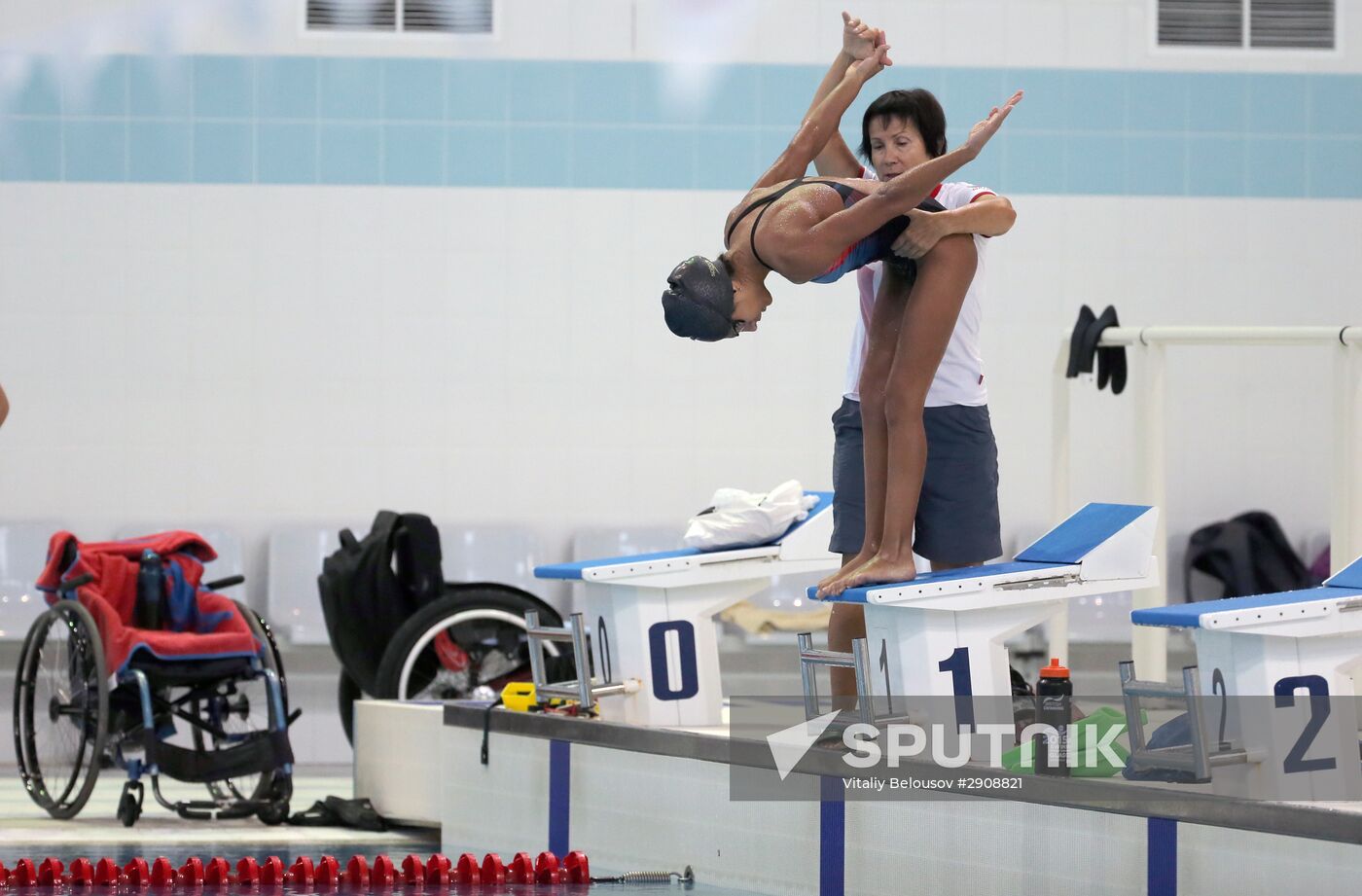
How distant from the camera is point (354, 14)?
7.70 m

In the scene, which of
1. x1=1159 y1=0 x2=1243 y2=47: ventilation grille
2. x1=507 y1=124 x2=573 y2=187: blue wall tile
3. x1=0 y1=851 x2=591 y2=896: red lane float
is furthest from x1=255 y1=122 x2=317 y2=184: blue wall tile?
x1=0 y1=851 x2=591 y2=896: red lane float

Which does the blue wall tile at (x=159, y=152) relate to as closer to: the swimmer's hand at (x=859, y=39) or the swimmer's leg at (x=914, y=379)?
the swimmer's hand at (x=859, y=39)

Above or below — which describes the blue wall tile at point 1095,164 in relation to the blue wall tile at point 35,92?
below

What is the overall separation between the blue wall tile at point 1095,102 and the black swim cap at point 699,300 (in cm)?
469

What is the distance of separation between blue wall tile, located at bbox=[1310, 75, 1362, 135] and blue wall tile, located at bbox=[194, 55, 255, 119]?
4.60m

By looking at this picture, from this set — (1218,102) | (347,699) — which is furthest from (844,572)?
(1218,102)

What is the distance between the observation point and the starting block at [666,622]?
4820 mm

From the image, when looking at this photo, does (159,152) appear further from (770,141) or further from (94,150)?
(770,141)

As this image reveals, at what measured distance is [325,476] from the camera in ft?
25.2

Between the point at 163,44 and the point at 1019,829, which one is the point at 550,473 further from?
the point at 1019,829

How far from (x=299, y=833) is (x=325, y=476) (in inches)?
98.5

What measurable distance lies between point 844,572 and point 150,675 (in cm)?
264

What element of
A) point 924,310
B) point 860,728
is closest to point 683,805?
point 860,728

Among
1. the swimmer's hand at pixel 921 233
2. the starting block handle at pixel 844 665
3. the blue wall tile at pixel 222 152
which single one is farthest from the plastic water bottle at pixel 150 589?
the swimmer's hand at pixel 921 233
